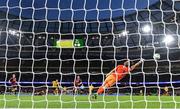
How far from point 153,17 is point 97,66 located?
8569 mm

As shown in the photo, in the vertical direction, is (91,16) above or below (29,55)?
above

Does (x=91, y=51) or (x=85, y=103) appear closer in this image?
(x=85, y=103)

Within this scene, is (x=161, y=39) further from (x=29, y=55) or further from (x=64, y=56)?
(x=29, y=55)

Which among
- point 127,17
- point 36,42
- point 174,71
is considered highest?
point 127,17

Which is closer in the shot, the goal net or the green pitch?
the green pitch

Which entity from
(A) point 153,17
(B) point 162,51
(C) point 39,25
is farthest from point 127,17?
(C) point 39,25

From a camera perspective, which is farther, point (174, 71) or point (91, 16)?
point (91, 16)

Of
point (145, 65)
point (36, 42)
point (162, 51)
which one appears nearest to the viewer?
point (145, 65)

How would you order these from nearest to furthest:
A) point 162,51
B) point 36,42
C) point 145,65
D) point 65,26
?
point 145,65, point 162,51, point 36,42, point 65,26

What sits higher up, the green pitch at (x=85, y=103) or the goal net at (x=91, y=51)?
the goal net at (x=91, y=51)

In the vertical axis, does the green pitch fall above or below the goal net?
below

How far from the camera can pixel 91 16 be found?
1074 inches

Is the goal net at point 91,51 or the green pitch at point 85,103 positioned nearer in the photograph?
the green pitch at point 85,103

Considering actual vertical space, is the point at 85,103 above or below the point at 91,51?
below
